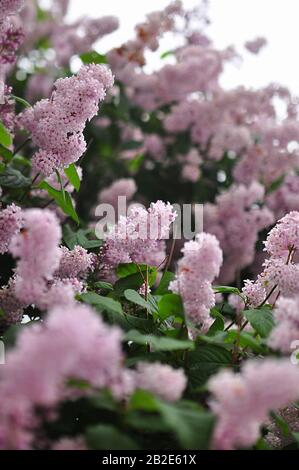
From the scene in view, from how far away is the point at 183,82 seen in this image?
2688 millimetres

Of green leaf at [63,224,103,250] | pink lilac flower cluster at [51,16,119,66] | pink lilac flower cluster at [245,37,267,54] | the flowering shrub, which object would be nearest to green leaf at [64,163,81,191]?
the flowering shrub

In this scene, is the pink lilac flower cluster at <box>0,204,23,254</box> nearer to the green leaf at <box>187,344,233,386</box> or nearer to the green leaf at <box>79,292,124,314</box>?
the green leaf at <box>79,292,124,314</box>

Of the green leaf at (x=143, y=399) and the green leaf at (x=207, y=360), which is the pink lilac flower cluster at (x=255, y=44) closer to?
the green leaf at (x=207, y=360)

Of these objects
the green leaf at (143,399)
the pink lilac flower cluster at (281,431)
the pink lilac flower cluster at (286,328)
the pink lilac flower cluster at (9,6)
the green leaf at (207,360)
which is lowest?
the pink lilac flower cluster at (281,431)

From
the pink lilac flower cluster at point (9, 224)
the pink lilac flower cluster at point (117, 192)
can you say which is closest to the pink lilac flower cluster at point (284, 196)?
the pink lilac flower cluster at point (117, 192)

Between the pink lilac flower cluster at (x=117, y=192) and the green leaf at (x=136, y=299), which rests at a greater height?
the pink lilac flower cluster at (x=117, y=192)

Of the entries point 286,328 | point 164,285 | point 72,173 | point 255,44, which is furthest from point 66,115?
point 255,44

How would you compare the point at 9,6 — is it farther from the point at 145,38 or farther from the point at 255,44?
the point at 255,44

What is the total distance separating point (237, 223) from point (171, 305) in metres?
1.27

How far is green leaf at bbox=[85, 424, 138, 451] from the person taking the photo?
0.69m

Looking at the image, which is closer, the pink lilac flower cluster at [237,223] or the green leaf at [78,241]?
the green leaf at [78,241]

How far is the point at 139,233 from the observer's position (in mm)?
1178

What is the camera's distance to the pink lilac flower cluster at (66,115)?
1.22 metres
